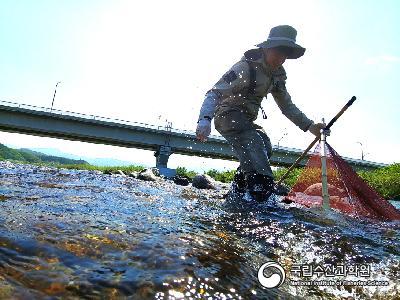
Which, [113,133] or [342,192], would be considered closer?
[342,192]

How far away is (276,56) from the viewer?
6227 millimetres

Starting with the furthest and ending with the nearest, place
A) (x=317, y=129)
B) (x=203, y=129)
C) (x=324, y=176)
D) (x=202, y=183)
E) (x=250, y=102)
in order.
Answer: (x=202, y=183) → (x=317, y=129) → (x=250, y=102) → (x=324, y=176) → (x=203, y=129)

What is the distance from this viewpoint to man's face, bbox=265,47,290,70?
618 centimetres

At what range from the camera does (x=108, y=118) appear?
43750 millimetres

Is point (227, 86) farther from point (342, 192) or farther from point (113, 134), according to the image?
point (113, 134)

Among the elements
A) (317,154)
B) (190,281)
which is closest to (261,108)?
(317,154)

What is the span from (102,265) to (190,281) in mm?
547

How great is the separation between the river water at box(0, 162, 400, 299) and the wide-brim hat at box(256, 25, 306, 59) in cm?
367

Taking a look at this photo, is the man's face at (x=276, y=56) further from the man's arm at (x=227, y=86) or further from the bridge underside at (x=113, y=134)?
the bridge underside at (x=113, y=134)

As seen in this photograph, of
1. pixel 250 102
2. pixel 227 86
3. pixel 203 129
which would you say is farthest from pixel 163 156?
pixel 203 129

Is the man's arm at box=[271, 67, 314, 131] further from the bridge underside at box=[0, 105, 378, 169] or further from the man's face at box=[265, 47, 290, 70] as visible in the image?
the bridge underside at box=[0, 105, 378, 169]

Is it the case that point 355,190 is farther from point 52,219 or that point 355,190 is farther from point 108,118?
point 108,118

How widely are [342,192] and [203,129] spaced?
296 cm

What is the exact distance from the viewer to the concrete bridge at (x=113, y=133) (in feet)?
128
